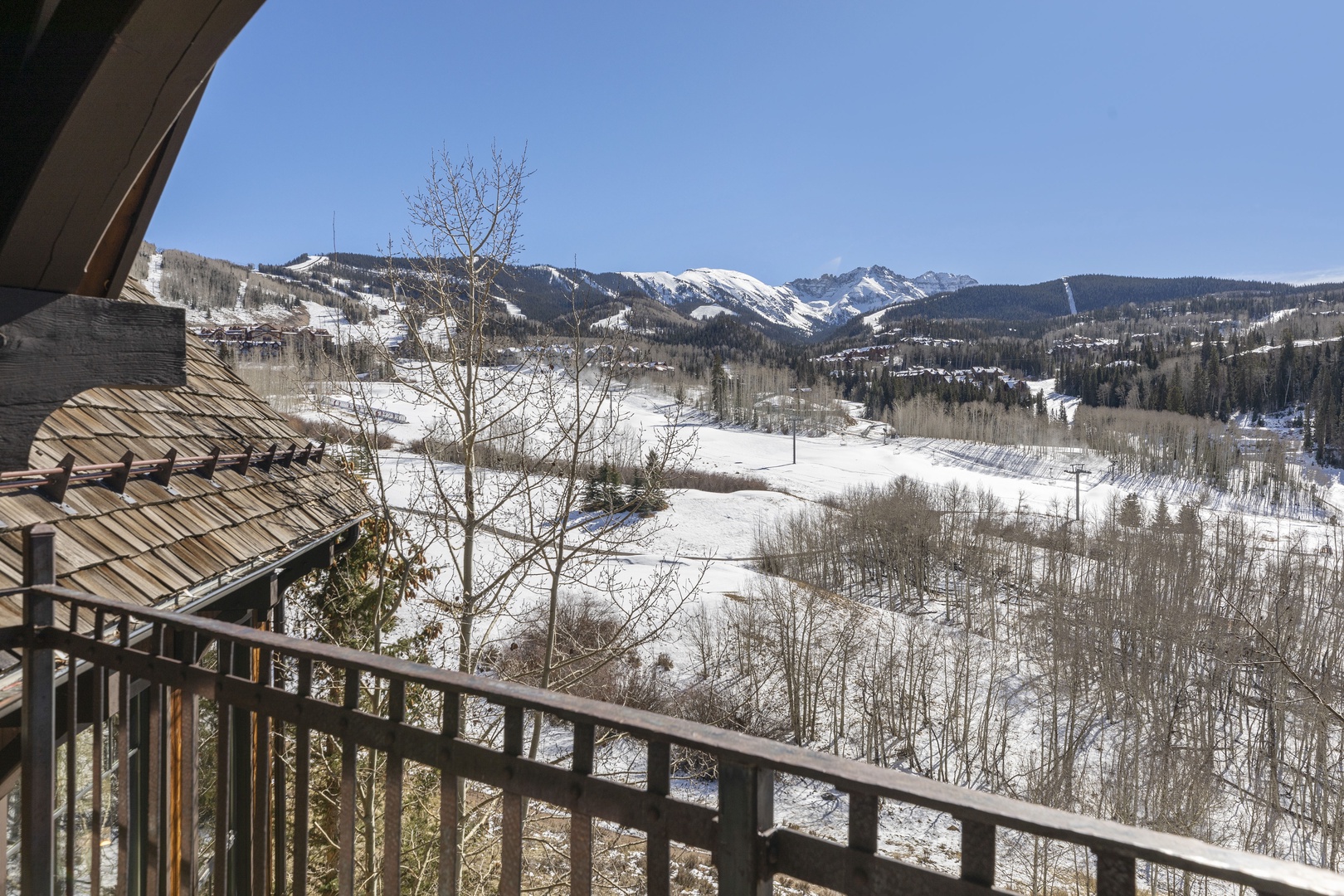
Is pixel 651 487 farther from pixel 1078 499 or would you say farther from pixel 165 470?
pixel 1078 499

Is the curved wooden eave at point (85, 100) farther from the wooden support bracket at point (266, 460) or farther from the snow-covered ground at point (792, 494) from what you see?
the snow-covered ground at point (792, 494)

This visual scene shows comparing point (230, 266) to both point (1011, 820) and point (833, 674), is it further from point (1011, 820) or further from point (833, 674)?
point (1011, 820)

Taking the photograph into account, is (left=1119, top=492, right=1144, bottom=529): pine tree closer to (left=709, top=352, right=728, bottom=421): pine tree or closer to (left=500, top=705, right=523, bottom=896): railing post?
(left=500, top=705, right=523, bottom=896): railing post

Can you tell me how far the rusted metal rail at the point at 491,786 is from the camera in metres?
0.94

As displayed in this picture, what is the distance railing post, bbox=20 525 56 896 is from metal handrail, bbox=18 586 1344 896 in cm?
67

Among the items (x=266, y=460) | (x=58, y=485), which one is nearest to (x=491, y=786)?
(x=58, y=485)

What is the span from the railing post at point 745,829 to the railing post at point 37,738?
1973 millimetres

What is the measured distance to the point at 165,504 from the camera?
4.14 metres

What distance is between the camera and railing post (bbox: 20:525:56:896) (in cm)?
207

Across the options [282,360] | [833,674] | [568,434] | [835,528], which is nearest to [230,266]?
[282,360]

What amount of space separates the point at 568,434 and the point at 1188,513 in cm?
4391

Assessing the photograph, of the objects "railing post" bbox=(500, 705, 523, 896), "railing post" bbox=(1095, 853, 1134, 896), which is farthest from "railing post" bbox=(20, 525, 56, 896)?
"railing post" bbox=(1095, 853, 1134, 896)

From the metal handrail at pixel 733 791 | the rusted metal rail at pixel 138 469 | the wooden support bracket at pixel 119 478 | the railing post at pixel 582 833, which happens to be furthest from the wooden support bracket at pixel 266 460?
the railing post at pixel 582 833

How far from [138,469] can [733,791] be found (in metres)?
4.16
